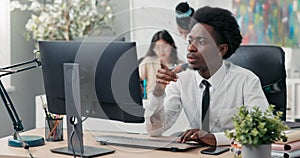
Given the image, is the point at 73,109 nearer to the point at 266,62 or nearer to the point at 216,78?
the point at 216,78

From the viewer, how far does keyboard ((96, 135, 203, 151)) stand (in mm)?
2180

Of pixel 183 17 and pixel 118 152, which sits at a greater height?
pixel 183 17

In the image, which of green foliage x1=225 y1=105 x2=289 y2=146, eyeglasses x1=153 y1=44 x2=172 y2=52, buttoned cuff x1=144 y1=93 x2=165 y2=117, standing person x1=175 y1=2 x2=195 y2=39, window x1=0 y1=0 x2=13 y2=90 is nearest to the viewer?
green foliage x1=225 y1=105 x2=289 y2=146

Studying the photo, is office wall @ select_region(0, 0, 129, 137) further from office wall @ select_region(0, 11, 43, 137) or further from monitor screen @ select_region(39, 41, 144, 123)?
monitor screen @ select_region(39, 41, 144, 123)

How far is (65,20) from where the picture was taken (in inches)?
182

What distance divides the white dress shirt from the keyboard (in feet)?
0.55

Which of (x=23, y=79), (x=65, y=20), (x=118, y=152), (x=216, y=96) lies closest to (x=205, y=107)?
(x=216, y=96)

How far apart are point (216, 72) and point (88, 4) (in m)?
2.34

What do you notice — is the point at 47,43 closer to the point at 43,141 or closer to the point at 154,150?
the point at 43,141

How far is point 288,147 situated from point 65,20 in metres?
2.96

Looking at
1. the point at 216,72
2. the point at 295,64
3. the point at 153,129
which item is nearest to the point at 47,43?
the point at 153,129

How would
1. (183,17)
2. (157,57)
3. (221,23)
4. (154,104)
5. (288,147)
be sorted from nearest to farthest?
(288,147)
(154,104)
(221,23)
(157,57)
(183,17)

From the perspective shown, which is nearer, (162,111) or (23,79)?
(162,111)

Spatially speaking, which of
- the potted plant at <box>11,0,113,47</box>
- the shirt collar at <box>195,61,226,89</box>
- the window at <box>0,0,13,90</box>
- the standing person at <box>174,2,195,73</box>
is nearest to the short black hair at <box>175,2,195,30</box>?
the standing person at <box>174,2,195,73</box>
